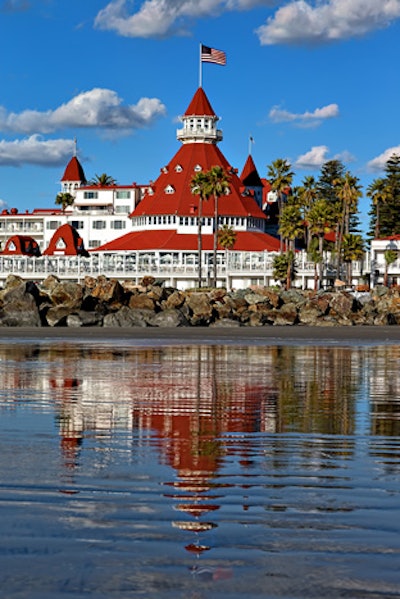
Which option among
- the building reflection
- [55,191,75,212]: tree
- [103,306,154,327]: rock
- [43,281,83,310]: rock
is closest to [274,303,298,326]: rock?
[103,306,154,327]: rock

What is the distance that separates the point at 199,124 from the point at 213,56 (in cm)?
738

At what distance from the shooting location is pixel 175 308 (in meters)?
56.8

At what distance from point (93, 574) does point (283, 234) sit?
3285 inches

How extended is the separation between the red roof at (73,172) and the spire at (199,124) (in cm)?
3595

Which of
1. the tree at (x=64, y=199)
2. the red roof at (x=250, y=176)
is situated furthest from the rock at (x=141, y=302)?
the tree at (x=64, y=199)

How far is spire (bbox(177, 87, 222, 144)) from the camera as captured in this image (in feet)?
331

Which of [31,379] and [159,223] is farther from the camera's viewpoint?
[159,223]

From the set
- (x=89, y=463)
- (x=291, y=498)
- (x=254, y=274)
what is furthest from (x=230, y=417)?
(x=254, y=274)

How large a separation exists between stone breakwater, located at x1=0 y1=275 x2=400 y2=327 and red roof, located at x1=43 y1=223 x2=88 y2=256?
33.4m

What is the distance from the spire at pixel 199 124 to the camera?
3969 inches

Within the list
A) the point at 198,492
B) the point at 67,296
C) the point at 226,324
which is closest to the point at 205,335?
the point at 226,324

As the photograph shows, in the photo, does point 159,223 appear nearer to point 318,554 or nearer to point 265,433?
point 265,433

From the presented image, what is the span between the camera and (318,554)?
6.21 metres

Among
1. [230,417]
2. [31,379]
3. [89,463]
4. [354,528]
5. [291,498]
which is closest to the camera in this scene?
[354,528]
